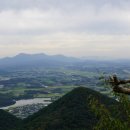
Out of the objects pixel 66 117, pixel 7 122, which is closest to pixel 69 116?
pixel 66 117

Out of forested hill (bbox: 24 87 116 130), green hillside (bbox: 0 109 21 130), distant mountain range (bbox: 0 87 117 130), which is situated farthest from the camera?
green hillside (bbox: 0 109 21 130)

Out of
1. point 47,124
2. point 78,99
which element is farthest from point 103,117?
point 78,99

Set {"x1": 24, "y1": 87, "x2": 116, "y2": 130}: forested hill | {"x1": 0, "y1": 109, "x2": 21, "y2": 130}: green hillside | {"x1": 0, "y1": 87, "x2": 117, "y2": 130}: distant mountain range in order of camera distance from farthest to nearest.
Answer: {"x1": 0, "y1": 109, "x2": 21, "y2": 130}: green hillside → {"x1": 0, "y1": 87, "x2": 117, "y2": 130}: distant mountain range → {"x1": 24, "y1": 87, "x2": 116, "y2": 130}: forested hill

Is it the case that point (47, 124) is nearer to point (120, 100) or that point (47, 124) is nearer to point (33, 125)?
point (33, 125)

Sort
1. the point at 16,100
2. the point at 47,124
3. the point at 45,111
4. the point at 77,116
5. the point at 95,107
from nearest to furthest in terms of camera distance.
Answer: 1. the point at 95,107
2. the point at 47,124
3. the point at 77,116
4. the point at 45,111
5. the point at 16,100

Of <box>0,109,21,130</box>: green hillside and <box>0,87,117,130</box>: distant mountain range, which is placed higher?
<box>0,87,117,130</box>: distant mountain range

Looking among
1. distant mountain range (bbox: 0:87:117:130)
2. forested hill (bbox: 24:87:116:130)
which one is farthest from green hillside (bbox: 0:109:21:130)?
forested hill (bbox: 24:87:116:130)

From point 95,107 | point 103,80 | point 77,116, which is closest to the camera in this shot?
point 103,80

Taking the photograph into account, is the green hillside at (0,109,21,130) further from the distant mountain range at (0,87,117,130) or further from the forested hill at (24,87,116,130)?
the forested hill at (24,87,116,130)

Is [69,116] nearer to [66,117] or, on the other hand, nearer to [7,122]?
[66,117]
